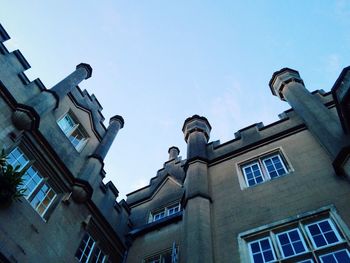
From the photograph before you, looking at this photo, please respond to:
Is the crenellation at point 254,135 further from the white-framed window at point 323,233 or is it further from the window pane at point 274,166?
the white-framed window at point 323,233

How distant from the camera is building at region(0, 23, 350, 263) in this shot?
9375mm

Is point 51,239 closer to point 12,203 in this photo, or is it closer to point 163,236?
point 12,203

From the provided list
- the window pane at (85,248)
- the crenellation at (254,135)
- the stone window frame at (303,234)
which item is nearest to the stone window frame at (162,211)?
the crenellation at (254,135)

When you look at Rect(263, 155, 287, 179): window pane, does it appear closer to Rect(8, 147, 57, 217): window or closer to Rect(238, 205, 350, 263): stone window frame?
Rect(238, 205, 350, 263): stone window frame

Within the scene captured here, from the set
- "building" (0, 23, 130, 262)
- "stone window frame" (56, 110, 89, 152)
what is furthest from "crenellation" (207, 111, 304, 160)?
"stone window frame" (56, 110, 89, 152)

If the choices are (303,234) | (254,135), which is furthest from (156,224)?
(303,234)

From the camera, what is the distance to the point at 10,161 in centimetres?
1018

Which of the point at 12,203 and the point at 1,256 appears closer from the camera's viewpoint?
the point at 1,256

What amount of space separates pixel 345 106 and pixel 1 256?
10284 millimetres

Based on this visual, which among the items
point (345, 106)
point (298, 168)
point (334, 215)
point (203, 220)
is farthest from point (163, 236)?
point (345, 106)

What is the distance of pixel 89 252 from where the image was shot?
12141mm

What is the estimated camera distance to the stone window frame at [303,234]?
8.30 meters

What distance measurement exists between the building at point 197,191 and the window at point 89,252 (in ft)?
0.19

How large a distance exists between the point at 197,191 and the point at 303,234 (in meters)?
4.34
